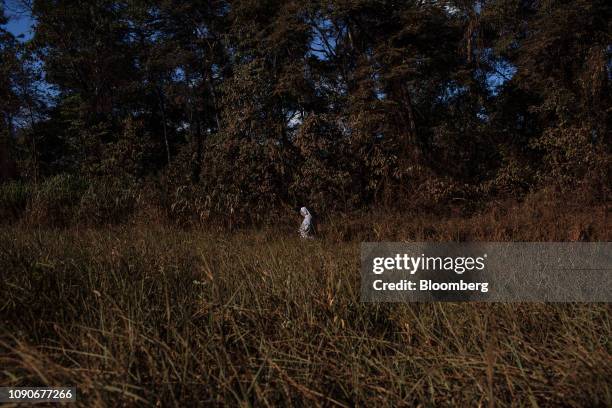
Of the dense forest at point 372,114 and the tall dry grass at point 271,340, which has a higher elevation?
the dense forest at point 372,114

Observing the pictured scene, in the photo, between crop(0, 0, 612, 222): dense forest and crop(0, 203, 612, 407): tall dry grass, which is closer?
crop(0, 203, 612, 407): tall dry grass

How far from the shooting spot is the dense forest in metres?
11.2

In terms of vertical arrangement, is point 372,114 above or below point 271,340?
above

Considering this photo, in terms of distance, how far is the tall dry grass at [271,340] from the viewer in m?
1.67

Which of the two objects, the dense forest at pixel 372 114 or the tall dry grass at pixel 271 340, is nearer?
the tall dry grass at pixel 271 340

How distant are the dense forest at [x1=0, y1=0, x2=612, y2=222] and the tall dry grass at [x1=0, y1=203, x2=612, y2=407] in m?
5.81

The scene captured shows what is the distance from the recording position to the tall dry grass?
1.67m

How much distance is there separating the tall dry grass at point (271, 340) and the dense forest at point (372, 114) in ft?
19.1

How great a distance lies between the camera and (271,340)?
2.24 m

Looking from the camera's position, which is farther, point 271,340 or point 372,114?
point 372,114

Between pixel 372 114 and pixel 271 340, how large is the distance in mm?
11111

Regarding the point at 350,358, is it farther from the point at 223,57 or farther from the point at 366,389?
the point at 223,57

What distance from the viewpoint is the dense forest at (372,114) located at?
11195 millimetres

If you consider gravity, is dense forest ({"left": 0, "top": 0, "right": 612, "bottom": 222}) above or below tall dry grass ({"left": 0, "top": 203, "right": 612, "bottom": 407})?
above
